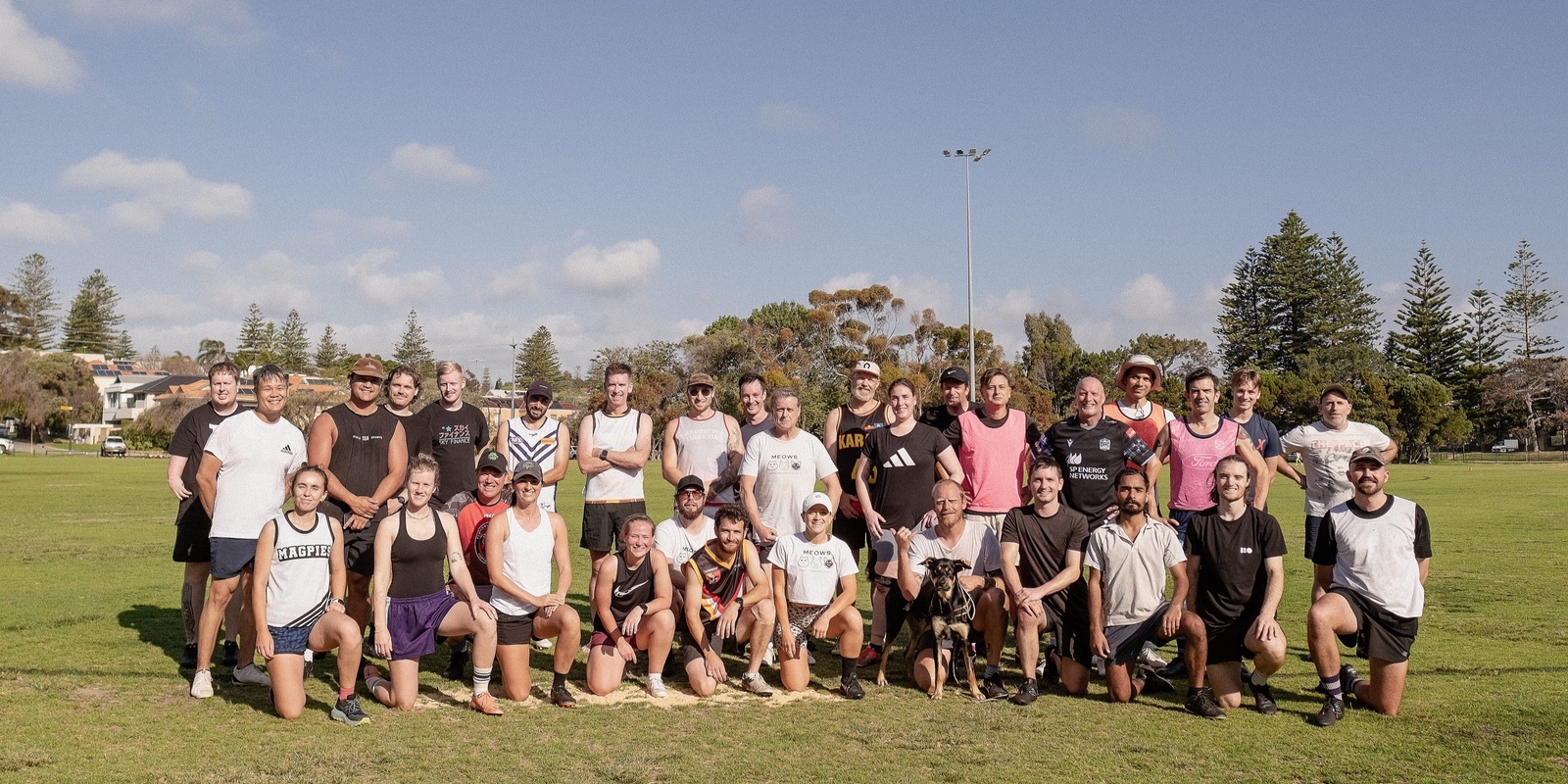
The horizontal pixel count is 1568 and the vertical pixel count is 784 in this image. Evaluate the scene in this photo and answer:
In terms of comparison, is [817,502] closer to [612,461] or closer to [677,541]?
[677,541]

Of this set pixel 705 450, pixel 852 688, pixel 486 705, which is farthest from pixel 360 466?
pixel 852 688

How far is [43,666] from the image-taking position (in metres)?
6.21

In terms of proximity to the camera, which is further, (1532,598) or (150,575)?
(150,575)

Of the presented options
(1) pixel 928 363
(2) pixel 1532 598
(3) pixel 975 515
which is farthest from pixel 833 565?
(1) pixel 928 363

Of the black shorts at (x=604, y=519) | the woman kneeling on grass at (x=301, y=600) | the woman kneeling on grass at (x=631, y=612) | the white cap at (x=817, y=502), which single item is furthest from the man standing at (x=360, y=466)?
the white cap at (x=817, y=502)

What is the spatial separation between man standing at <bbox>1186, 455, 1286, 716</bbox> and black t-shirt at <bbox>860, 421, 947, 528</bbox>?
1.65m

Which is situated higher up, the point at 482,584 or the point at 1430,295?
the point at 1430,295

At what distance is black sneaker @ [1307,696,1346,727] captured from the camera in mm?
5195

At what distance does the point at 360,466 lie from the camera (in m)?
6.45

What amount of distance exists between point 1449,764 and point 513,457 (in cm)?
555

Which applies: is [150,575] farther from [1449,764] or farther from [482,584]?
[1449,764]

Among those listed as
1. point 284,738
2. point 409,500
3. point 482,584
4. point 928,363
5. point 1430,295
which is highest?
point 1430,295

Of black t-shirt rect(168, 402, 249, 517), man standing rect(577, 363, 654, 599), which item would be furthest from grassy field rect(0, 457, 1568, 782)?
black t-shirt rect(168, 402, 249, 517)

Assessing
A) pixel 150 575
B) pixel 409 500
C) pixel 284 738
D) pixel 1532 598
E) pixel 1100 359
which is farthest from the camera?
pixel 1100 359
